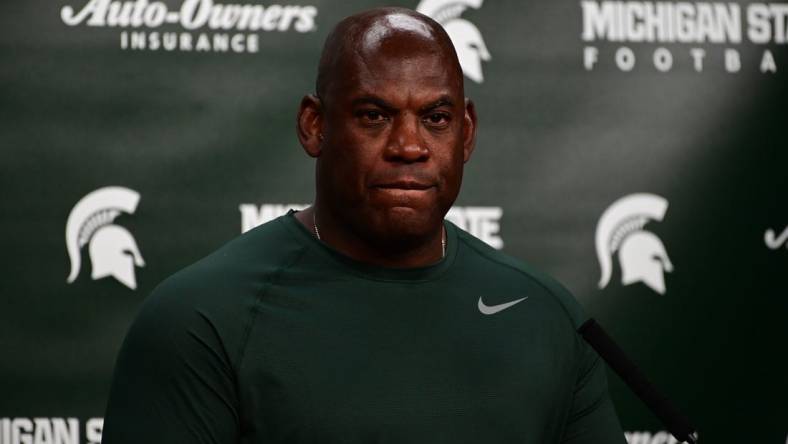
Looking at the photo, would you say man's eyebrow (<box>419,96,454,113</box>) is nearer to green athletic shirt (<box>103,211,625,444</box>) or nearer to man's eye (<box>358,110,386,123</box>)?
man's eye (<box>358,110,386,123</box>)

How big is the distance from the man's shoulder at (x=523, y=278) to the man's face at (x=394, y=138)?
0.48 feet

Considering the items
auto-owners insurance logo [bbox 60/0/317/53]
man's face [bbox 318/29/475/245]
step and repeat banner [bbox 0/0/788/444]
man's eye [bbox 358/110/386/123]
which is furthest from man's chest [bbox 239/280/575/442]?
auto-owners insurance logo [bbox 60/0/317/53]

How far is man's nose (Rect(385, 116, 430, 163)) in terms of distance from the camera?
143 cm

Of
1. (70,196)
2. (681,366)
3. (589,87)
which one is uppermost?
(589,87)

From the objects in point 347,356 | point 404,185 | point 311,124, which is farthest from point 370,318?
point 311,124

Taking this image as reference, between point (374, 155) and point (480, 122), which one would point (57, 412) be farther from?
point (374, 155)

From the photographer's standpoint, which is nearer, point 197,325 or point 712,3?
point 197,325

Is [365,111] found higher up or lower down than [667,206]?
higher up

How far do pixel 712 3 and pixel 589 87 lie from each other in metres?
0.32

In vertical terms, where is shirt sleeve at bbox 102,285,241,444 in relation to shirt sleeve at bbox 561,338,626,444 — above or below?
above

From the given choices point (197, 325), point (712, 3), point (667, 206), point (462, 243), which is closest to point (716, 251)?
point (667, 206)

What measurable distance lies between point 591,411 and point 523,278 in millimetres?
199

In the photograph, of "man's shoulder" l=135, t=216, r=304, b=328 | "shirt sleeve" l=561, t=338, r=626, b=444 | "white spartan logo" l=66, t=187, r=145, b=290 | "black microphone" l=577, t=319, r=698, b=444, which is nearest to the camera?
"black microphone" l=577, t=319, r=698, b=444

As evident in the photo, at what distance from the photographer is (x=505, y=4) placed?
253 cm
